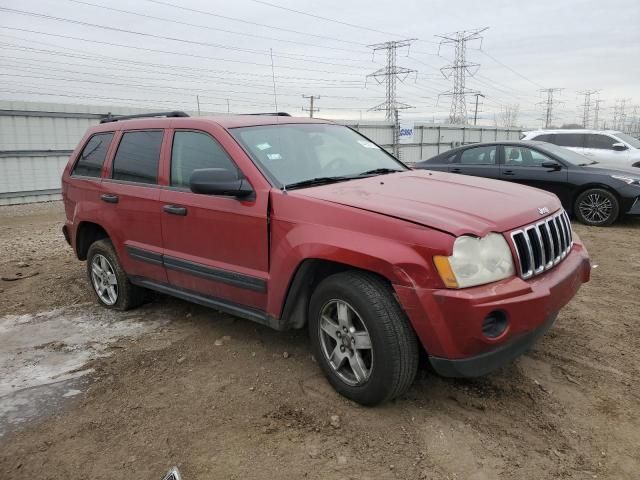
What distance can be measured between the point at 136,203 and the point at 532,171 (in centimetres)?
691

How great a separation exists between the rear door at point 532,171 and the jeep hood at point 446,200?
540 cm

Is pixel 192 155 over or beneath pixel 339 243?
over

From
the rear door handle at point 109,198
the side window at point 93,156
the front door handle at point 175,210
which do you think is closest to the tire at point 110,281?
the rear door handle at point 109,198

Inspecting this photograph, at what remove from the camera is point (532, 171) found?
882 centimetres

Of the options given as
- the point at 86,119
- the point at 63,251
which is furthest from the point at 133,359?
the point at 86,119

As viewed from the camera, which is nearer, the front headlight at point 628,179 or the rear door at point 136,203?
the rear door at point 136,203

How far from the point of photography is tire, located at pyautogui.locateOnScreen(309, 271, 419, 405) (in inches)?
109

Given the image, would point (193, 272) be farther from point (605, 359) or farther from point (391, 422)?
point (605, 359)

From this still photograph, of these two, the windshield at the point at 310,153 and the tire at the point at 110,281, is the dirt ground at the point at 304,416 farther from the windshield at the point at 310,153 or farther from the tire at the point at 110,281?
the windshield at the point at 310,153

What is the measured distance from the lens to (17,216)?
11039 millimetres

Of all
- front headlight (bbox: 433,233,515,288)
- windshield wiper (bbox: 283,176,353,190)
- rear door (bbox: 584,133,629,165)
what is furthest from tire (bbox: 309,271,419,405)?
rear door (bbox: 584,133,629,165)

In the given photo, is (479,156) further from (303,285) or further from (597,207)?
(303,285)

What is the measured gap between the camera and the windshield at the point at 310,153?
3.57 meters

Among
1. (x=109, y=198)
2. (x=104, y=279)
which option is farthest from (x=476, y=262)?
(x=104, y=279)
